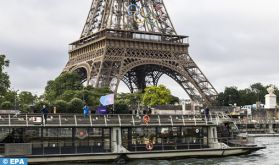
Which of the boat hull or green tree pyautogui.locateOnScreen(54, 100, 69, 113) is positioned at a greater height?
green tree pyautogui.locateOnScreen(54, 100, 69, 113)

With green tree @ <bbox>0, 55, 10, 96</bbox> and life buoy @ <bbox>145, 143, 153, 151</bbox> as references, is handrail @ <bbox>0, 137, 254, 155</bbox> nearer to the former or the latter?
life buoy @ <bbox>145, 143, 153, 151</bbox>

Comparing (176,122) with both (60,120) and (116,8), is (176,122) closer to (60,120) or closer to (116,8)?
(60,120)

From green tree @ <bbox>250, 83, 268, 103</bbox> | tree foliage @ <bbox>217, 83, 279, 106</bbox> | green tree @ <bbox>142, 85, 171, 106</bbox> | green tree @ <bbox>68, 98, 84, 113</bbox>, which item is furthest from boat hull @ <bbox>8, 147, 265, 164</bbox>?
green tree @ <bbox>250, 83, 268, 103</bbox>

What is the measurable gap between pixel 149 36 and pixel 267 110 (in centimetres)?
3165

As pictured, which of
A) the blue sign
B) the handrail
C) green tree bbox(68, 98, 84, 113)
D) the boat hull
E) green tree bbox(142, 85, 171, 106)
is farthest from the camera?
green tree bbox(142, 85, 171, 106)

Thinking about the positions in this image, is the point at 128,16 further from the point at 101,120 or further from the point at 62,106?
the point at 101,120

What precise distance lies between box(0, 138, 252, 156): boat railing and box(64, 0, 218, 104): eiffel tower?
38.9 meters

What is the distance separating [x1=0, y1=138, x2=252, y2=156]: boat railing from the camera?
1066 inches

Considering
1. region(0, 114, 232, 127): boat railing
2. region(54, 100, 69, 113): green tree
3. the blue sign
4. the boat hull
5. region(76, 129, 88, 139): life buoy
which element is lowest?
the boat hull

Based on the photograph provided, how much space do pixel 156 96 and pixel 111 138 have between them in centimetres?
5419

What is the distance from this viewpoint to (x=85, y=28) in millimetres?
83125

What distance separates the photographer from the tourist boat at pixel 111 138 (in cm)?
2770

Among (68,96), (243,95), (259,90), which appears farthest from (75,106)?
(259,90)

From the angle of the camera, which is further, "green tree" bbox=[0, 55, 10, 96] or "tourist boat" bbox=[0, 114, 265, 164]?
"green tree" bbox=[0, 55, 10, 96]
